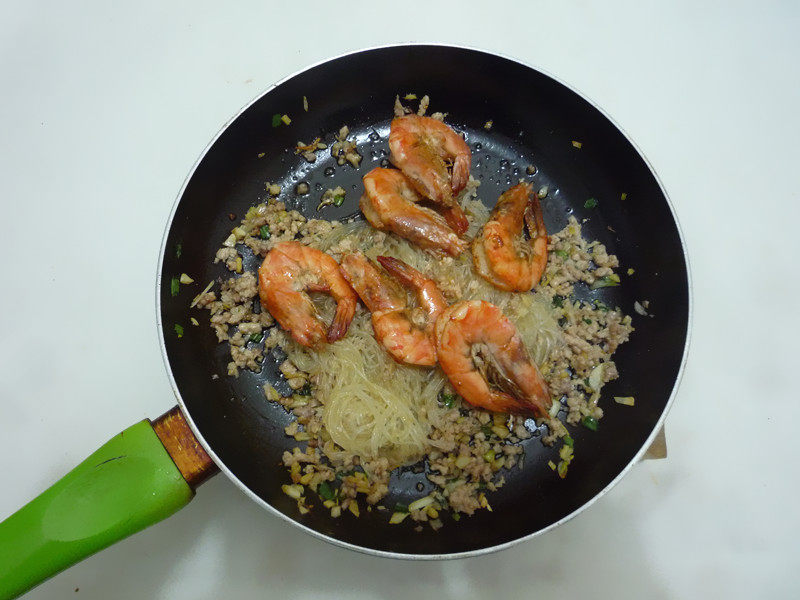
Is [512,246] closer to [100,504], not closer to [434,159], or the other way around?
[434,159]

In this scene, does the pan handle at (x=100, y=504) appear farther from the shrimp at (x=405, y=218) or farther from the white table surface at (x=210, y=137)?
the shrimp at (x=405, y=218)

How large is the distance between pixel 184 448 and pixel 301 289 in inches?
33.6

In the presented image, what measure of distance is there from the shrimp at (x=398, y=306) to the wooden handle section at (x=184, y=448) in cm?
90

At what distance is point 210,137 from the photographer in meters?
3.18

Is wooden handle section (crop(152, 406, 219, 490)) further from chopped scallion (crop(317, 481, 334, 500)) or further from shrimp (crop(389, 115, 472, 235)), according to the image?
shrimp (crop(389, 115, 472, 235))

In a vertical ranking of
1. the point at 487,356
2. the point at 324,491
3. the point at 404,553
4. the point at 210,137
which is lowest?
the point at 404,553

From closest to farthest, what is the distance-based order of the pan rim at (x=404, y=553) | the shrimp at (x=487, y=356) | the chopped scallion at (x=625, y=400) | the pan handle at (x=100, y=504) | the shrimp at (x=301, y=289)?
1. the pan handle at (x=100, y=504)
2. the pan rim at (x=404, y=553)
3. the shrimp at (x=487, y=356)
4. the shrimp at (x=301, y=289)
5. the chopped scallion at (x=625, y=400)

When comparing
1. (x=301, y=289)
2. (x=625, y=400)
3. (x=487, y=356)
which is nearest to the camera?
(x=487, y=356)

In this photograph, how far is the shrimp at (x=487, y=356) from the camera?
2.40m

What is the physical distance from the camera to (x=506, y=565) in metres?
2.72

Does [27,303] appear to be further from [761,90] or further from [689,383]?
[761,90]

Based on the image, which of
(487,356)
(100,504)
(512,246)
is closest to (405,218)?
(512,246)

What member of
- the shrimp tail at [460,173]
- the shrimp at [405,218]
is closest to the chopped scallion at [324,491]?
the shrimp at [405,218]

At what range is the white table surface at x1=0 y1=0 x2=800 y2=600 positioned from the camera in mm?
2711
